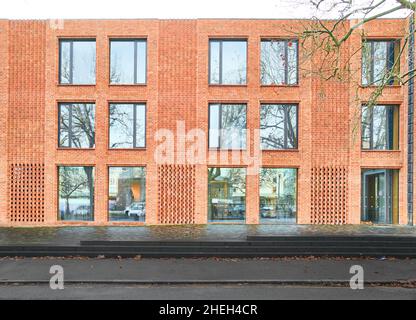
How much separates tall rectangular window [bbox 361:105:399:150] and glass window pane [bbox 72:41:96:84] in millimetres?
13305

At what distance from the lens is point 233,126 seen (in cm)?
1820

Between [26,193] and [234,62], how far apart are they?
38.9ft

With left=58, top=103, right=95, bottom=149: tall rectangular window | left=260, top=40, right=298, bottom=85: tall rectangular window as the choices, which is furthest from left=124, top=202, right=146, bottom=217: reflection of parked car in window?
left=260, top=40, right=298, bottom=85: tall rectangular window

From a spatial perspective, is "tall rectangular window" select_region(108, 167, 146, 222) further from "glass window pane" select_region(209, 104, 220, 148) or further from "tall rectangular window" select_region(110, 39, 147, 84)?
"tall rectangular window" select_region(110, 39, 147, 84)

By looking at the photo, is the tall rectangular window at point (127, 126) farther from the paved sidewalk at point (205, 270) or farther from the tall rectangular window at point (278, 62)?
the paved sidewalk at point (205, 270)

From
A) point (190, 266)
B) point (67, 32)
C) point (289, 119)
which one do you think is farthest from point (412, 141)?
point (67, 32)

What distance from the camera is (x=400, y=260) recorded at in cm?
1041

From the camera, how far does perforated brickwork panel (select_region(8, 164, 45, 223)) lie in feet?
59.2

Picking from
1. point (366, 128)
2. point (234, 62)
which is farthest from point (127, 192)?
point (366, 128)

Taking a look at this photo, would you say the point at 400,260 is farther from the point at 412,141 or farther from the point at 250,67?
the point at 250,67

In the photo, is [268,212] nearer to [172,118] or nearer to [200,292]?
[172,118]

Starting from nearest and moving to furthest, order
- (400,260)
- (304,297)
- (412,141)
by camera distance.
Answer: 1. (304,297)
2. (400,260)
3. (412,141)

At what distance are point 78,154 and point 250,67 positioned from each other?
926cm
